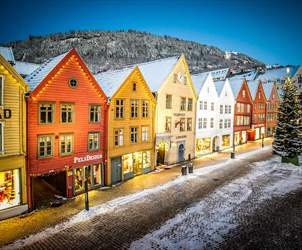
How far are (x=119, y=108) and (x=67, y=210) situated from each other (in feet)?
33.8

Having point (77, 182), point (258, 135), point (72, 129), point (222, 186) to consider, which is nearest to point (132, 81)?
point (72, 129)

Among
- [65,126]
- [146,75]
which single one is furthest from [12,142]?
[146,75]

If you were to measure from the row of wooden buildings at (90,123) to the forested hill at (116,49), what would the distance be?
4312 cm

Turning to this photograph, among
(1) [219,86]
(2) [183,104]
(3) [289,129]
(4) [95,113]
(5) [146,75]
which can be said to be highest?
(5) [146,75]

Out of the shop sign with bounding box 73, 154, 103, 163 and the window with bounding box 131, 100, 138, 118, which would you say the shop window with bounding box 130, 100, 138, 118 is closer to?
the window with bounding box 131, 100, 138, 118

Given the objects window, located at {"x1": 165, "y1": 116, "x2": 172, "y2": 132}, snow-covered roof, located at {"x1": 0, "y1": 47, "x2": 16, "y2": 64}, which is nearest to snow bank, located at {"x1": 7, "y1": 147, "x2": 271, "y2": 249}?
window, located at {"x1": 165, "y1": 116, "x2": 172, "y2": 132}

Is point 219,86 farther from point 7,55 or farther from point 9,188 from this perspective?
point 9,188

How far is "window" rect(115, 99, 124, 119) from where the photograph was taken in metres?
21.4

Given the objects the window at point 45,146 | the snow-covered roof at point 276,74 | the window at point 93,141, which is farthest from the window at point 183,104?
the snow-covered roof at point 276,74

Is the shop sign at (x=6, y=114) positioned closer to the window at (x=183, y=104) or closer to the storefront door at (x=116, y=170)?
the storefront door at (x=116, y=170)

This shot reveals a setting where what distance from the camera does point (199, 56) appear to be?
361 ft

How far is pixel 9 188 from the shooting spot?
14.6 metres

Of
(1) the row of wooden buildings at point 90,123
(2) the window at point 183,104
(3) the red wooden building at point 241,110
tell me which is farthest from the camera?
(3) the red wooden building at point 241,110

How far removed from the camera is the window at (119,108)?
21438 mm
